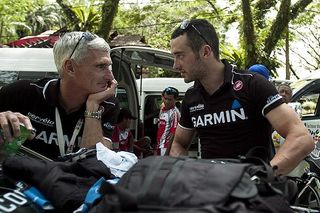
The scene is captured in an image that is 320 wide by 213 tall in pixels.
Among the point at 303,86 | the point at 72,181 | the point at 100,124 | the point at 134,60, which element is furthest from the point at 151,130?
the point at 72,181

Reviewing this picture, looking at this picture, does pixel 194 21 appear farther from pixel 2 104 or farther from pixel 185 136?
pixel 2 104

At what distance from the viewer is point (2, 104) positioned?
264cm

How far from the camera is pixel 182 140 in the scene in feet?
10.3

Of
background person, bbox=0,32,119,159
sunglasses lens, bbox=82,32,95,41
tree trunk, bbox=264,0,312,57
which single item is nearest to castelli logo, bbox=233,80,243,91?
background person, bbox=0,32,119,159

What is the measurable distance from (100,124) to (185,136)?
0.74 meters

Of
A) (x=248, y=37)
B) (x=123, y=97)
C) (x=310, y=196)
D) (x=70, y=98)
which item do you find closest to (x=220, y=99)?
(x=70, y=98)

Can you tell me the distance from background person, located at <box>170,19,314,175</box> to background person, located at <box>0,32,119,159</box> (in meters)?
0.52

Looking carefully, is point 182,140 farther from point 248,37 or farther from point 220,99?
point 248,37

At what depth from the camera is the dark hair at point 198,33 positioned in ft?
9.46

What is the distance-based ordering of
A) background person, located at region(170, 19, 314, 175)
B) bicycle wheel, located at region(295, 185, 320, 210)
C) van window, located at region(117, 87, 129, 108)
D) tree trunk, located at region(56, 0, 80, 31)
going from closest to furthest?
1. background person, located at region(170, 19, 314, 175)
2. bicycle wheel, located at region(295, 185, 320, 210)
3. van window, located at region(117, 87, 129, 108)
4. tree trunk, located at region(56, 0, 80, 31)

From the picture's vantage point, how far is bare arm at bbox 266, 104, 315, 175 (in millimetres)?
2355

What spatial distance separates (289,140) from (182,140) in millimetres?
833

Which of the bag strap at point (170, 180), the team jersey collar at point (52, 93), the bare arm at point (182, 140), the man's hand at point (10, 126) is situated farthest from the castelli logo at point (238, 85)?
the bag strap at point (170, 180)

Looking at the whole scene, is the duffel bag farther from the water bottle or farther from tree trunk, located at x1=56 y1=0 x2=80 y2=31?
tree trunk, located at x1=56 y1=0 x2=80 y2=31
